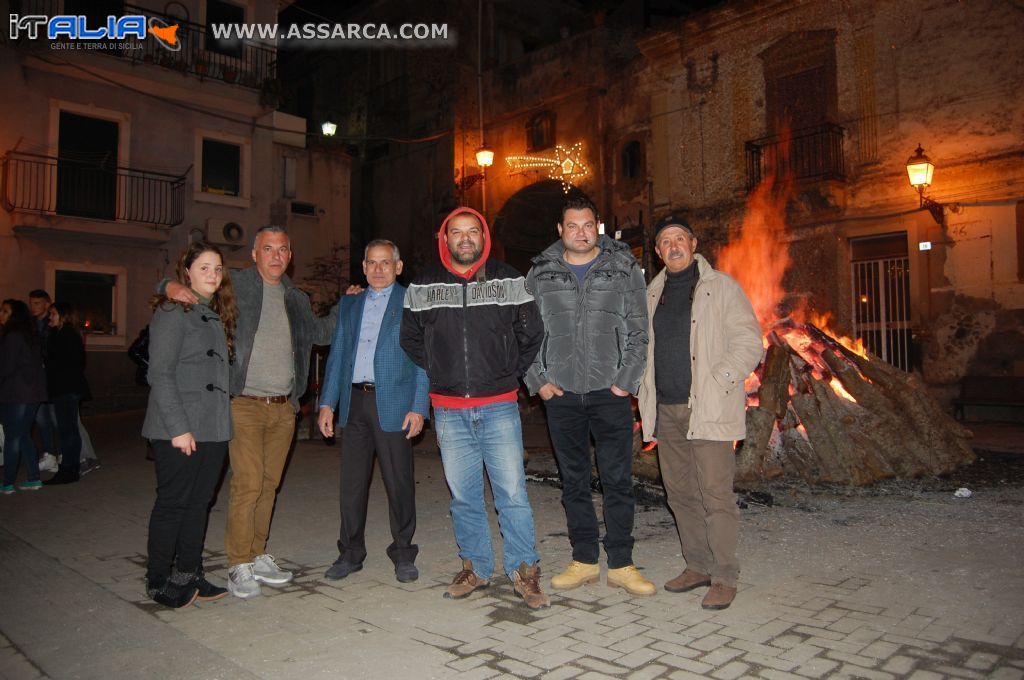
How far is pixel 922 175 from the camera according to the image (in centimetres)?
1420

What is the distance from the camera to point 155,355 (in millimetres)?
4129

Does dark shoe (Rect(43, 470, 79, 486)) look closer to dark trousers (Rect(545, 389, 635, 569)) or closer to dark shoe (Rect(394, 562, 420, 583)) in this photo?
dark shoe (Rect(394, 562, 420, 583))

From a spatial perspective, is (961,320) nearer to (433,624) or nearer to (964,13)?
(964,13)

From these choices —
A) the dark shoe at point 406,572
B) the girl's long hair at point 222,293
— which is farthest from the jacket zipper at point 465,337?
the girl's long hair at point 222,293

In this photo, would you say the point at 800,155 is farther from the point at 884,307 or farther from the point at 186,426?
the point at 186,426

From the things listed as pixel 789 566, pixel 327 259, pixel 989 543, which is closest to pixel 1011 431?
pixel 989 543

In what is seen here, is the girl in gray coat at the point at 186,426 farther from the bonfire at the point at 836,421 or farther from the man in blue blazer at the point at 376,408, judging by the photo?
the bonfire at the point at 836,421

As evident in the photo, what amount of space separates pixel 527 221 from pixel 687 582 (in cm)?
1936

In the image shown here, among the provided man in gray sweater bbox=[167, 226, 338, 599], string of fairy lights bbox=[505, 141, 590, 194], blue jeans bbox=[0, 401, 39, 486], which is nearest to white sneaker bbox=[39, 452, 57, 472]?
blue jeans bbox=[0, 401, 39, 486]

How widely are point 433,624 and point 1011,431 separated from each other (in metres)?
12.1

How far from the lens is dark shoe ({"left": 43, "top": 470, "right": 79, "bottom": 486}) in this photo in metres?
7.97

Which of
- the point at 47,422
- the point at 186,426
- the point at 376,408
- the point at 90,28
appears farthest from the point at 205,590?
the point at 90,28

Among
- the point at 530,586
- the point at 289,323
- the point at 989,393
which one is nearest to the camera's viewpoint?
the point at 530,586

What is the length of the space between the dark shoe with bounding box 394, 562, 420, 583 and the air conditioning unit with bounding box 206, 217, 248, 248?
16.7 m
